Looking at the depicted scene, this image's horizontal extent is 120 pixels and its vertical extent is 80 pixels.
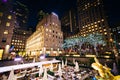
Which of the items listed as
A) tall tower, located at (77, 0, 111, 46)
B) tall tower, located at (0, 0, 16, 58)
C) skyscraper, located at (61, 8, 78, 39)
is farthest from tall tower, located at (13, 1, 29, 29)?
tall tower, located at (0, 0, 16, 58)

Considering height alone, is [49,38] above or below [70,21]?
below

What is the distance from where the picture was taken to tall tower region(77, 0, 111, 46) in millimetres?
72800

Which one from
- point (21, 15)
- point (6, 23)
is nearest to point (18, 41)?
point (21, 15)

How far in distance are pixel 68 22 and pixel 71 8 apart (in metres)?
22.0

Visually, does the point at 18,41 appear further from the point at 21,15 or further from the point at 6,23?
the point at 6,23

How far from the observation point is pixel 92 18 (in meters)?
81.9

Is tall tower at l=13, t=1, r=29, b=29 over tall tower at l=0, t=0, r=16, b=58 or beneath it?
over

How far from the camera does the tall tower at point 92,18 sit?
72800 mm

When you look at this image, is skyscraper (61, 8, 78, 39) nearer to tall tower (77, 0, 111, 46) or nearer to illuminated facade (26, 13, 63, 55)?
tall tower (77, 0, 111, 46)

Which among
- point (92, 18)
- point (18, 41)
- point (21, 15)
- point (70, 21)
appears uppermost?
point (21, 15)

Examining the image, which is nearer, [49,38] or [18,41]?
[49,38]

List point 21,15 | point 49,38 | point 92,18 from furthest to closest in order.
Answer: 1. point 21,15
2. point 92,18
3. point 49,38

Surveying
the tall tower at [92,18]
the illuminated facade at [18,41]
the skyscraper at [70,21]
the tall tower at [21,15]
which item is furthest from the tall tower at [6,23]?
the tall tower at [21,15]

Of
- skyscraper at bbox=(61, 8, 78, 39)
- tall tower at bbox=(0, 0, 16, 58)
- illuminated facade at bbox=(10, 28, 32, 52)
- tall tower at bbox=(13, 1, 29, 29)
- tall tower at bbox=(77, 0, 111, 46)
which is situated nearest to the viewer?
tall tower at bbox=(0, 0, 16, 58)
